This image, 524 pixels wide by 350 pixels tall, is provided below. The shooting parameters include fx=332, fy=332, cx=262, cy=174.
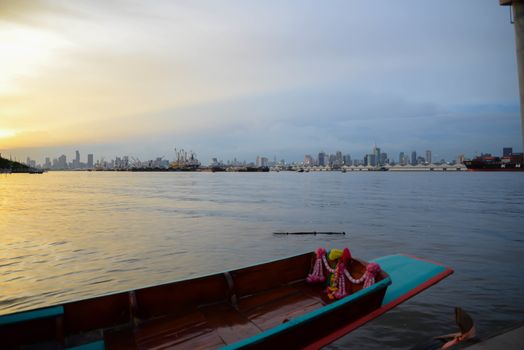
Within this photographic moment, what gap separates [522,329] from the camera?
5.57m

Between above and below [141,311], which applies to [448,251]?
below

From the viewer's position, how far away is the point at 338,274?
8633 mm

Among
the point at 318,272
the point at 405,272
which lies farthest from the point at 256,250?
the point at 318,272

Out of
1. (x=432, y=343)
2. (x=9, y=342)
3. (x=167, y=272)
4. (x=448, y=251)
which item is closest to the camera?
(x=9, y=342)

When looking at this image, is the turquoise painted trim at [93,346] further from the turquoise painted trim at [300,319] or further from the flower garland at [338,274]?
the flower garland at [338,274]

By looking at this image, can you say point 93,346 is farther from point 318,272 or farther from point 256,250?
point 256,250

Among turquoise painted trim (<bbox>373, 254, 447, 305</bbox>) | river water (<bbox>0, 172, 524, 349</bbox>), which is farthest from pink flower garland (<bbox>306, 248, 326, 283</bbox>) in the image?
turquoise painted trim (<bbox>373, 254, 447, 305</bbox>)

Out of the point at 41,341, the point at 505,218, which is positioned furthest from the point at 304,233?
the point at 505,218

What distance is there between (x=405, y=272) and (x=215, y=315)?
6624 millimetres

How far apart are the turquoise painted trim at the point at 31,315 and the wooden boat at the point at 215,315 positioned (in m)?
0.01

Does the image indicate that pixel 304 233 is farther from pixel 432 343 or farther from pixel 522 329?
pixel 522 329

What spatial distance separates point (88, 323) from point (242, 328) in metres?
3.05

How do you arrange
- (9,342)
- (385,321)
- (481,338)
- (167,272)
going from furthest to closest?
(167,272) → (385,321) → (9,342) → (481,338)

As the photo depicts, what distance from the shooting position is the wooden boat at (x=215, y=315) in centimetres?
593
